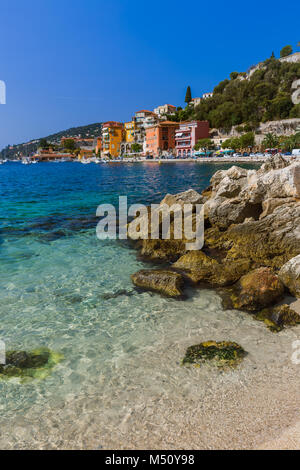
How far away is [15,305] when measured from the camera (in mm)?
7176

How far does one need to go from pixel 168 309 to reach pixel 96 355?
202cm

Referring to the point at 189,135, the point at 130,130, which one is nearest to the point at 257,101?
the point at 189,135

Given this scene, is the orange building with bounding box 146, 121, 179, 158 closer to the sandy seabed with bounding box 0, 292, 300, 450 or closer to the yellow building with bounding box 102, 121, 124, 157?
the yellow building with bounding box 102, 121, 124, 157

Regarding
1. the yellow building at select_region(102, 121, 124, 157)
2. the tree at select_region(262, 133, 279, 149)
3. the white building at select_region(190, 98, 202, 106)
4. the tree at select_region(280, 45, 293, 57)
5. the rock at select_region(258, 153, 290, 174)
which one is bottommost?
the rock at select_region(258, 153, 290, 174)

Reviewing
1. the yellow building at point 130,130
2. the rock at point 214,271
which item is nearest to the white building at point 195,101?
the yellow building at point 130,130

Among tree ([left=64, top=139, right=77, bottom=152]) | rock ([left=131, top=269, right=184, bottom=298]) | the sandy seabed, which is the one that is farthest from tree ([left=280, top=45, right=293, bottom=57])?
the sandy seabed

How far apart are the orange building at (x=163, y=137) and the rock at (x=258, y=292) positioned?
114845 mm

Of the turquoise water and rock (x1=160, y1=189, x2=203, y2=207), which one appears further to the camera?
rock (x1=160, y1=189, x2=203, y2=207)

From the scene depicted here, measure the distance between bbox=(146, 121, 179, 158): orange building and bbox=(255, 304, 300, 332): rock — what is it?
115664 millimetres

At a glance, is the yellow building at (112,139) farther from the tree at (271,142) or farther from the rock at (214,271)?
the rock at (214,271)

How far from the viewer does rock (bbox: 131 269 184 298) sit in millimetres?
7414

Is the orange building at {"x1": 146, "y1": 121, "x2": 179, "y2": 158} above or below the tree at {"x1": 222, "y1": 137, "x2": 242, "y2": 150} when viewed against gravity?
above

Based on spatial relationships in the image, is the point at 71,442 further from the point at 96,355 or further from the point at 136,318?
the point at 136,318

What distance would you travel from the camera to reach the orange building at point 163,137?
381 feet
